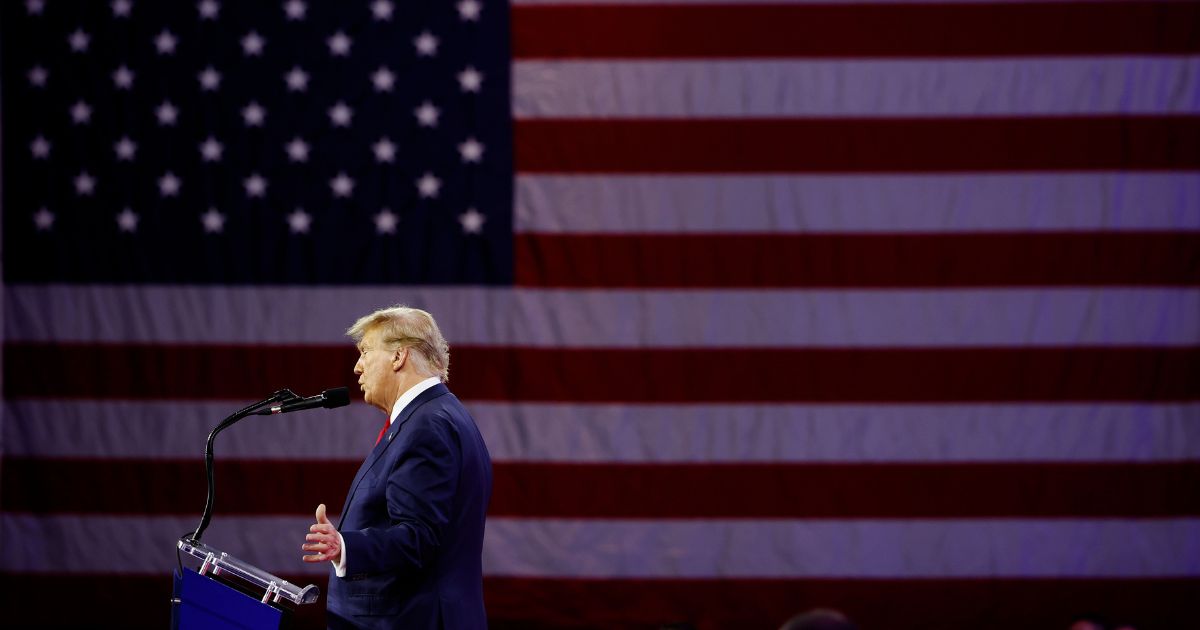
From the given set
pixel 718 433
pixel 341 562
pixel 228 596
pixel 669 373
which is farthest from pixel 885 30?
pixel 228 596

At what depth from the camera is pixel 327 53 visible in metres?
4.18

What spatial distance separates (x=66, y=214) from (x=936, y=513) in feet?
11.7

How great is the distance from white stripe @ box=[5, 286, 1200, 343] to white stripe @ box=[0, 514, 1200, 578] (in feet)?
2.27

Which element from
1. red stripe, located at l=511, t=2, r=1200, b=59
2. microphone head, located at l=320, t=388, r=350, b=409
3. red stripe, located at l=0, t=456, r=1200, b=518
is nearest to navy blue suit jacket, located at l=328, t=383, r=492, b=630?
microphone head, located at l=320, t=388, r=350, b=409

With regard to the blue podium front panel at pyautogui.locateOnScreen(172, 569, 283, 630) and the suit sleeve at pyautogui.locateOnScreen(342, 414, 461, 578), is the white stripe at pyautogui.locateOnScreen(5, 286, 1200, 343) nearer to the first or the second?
the suit sleeve at pyautogui.locateOnScreen(342, 414, 461, 578)

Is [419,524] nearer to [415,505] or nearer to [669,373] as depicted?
[415,505]

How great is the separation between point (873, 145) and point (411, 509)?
8.35 feet

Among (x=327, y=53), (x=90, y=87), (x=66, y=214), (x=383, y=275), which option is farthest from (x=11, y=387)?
A: (x=327, y=53)

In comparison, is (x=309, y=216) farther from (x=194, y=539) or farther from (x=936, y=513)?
(x=936, y=513)

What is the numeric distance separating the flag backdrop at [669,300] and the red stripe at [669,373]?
1 cm

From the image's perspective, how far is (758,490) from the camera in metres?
4.07

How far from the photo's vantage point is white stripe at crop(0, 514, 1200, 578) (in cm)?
404

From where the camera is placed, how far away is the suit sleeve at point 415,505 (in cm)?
220

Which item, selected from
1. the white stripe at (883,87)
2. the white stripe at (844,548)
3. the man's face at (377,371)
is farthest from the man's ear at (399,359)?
the white stripe at (883,87)
